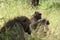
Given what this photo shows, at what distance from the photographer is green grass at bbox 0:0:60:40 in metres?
9.81

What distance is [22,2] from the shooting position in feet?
48.0

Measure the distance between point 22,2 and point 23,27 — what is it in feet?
22.0

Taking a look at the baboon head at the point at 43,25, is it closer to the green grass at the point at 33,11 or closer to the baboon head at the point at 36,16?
the green grass at the point at 33,11

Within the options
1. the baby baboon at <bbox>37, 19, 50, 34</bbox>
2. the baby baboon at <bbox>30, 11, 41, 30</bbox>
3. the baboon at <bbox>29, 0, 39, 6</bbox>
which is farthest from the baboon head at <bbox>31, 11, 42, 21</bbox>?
the baboon at <bbox>29, 0, 39, 6</bbox>

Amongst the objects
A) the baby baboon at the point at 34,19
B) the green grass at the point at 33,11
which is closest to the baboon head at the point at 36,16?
the baby baboon at the point at 34,19

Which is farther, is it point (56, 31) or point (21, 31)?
point (56, 31)

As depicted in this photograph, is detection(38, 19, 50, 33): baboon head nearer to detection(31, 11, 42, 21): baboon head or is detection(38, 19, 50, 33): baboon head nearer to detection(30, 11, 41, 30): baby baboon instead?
detection(30, 11, 41, 30): baby baboon

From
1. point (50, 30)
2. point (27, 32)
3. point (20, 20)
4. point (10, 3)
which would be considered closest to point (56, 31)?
point (50, 30)

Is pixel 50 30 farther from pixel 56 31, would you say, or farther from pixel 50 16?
pixel 50 16

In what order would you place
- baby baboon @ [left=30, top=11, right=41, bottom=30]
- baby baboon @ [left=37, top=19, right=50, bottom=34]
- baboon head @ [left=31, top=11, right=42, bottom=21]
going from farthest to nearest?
baboon head @ [left=31, top=11, right=42, bottom=21] → baby baboon @ [left=30, top=11, right=41, bottom=30] → baby baboon @ [left=37, top=19, right=50, bottom=34]

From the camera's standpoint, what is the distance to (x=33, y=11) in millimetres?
12852

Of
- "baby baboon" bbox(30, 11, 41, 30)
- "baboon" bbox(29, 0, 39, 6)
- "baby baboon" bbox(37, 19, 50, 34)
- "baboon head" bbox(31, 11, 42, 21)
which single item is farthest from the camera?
"baboon" bbox(29, 0, 39, 6)

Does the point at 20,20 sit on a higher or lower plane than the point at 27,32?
higher

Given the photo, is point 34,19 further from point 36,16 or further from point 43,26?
point 43,26
